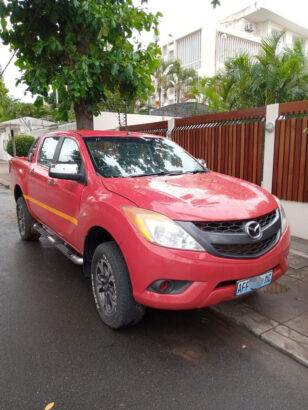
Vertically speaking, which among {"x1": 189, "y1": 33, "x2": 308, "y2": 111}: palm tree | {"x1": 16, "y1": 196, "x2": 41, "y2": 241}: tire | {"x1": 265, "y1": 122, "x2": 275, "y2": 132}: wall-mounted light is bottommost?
{"x1": 16, "y1": 196, "x2": 41, "y2": 241}: tire

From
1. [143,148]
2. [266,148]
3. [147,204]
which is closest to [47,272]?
[143,148]

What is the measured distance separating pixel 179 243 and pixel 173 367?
3.07 ft

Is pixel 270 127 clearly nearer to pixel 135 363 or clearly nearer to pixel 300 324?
pixel 300 324

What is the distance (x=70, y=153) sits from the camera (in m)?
3.96

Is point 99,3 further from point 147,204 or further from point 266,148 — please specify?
point 147,204

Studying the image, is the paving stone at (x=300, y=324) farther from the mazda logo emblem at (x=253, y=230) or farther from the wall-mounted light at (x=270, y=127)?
the wall-mounted light at (x=270, y=127)

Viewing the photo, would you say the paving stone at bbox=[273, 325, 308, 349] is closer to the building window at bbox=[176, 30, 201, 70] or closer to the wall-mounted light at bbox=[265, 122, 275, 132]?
the wall-mounted light at bbox=[265, 122, 275, 132]

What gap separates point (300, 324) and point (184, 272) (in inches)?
56.6

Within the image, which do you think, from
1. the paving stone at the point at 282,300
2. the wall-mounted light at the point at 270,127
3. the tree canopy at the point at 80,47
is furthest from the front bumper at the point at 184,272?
the tree canopy at the point at 80,47

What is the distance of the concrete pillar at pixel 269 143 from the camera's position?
5.88m

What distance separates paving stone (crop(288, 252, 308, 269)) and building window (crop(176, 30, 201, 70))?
1420 inches

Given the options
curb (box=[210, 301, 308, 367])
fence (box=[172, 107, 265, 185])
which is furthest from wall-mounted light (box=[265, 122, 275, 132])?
curb (box=[210, 301, 308, 367])

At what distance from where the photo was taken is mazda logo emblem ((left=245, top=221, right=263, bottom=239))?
2598 mm

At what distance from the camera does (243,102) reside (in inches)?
398
